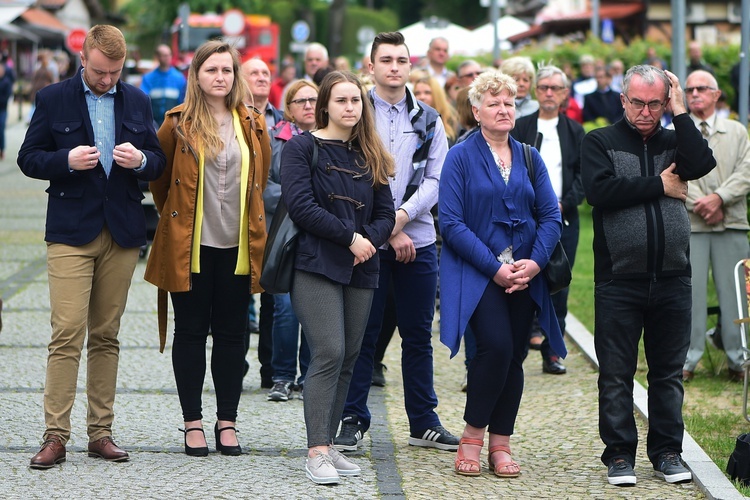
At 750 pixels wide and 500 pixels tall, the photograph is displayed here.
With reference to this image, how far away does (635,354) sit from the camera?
6.41m

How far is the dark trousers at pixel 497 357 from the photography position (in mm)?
6215

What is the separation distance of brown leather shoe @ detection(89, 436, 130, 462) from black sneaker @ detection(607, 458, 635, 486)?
2.41 meters

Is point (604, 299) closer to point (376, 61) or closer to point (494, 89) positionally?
point (494, 89)

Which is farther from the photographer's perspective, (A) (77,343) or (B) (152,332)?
(B) (152,332)

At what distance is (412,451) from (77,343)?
1.89m

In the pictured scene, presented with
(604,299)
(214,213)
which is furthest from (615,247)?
(214,213)

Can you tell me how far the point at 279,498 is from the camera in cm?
577

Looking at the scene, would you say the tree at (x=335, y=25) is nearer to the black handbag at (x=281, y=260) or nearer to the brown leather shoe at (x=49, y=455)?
the black handbag at (x=281, y=260)

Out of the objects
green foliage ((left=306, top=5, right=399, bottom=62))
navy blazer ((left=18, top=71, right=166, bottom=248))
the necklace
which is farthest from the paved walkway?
green foliage ((left=306, top=5, right=399, bottom=62))

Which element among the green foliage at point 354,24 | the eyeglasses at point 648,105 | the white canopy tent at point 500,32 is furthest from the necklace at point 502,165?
the green foliage at point 354,24

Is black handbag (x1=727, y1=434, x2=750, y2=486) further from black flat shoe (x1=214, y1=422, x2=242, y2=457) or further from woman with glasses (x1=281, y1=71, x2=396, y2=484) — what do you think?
black flat shoe (x1=214, y1=422, x2=242, y2=457)

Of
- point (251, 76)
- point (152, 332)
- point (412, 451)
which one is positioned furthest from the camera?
point (152, 332)

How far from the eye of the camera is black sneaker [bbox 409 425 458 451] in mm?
6906

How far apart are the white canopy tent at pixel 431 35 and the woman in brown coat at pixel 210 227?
1638 centimetres
